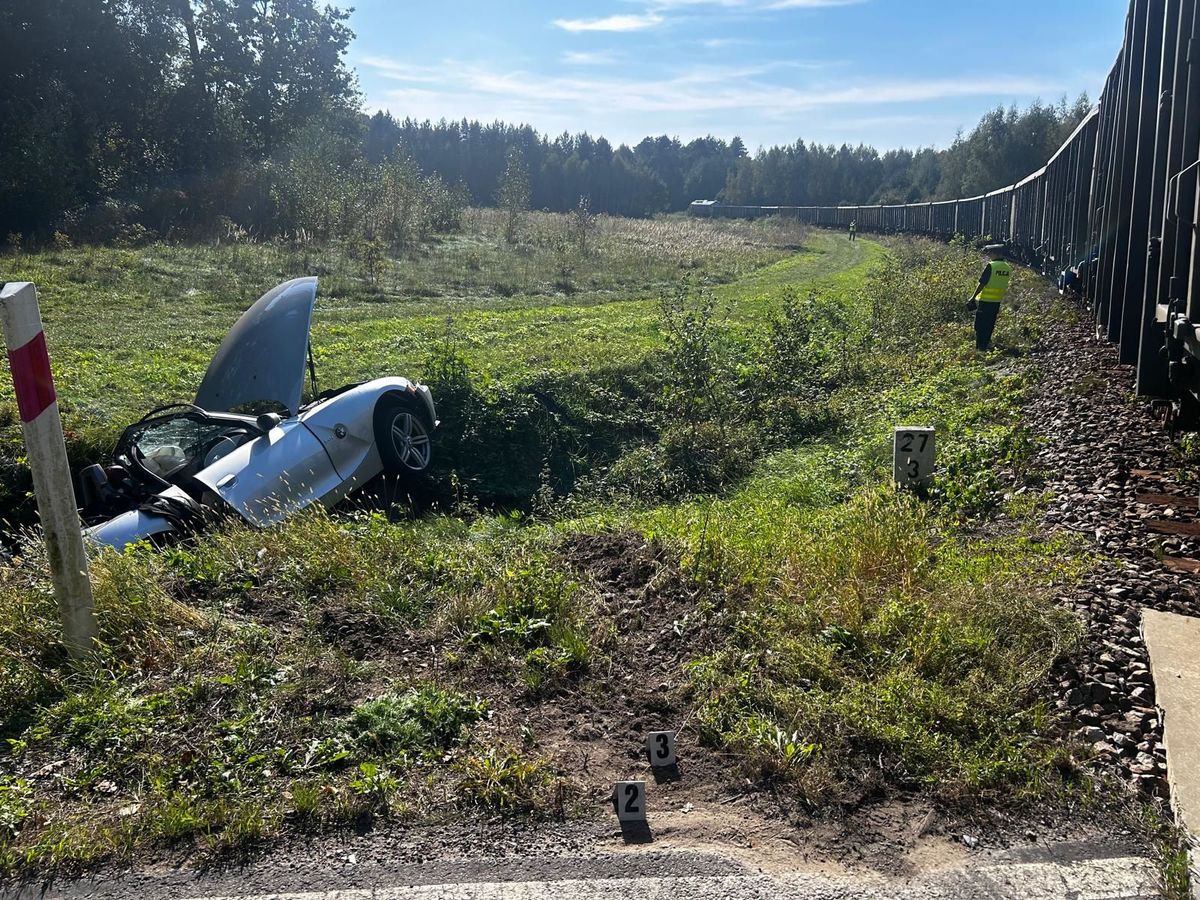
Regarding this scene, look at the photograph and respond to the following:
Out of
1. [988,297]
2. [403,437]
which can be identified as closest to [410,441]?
[403,437]

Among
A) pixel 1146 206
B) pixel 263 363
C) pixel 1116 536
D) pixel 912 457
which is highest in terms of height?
pixel 1146 206

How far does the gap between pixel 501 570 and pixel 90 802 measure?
2350 mm

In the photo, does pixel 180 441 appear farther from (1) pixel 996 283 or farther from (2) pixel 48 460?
(1) pixel 996 283

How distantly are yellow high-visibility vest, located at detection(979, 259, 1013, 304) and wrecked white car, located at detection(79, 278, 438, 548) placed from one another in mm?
8534

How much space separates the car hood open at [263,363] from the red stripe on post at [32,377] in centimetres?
449

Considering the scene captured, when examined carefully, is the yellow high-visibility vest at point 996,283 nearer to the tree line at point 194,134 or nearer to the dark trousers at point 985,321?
the dark trousers at point 985,321

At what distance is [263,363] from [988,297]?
1018 cm

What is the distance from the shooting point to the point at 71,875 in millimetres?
2979

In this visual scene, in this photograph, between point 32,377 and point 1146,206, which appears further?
point 1146,206

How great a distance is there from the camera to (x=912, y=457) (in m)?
7.23

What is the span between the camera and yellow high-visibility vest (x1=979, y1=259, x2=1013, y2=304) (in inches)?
532

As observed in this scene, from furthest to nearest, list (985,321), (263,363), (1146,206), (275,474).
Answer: (985,321) → (1146,206) → (263,363) → (275,474)

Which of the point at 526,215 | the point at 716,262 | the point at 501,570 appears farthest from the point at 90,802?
the point at 526,215

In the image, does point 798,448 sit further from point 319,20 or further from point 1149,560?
point 319,20
